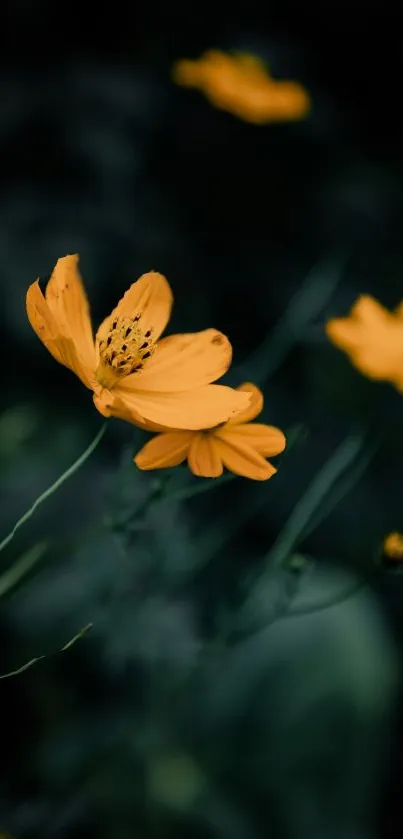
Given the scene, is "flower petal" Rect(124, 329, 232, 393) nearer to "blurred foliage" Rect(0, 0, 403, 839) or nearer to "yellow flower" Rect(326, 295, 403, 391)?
"blurred foliage" Rect(0, 0, 403, 839)

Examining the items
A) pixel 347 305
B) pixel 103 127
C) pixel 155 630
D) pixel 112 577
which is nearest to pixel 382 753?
pixel 155 630

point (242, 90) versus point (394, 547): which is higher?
point (242, 90)

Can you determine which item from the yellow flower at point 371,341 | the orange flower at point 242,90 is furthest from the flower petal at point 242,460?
the orange flower at point 242,90

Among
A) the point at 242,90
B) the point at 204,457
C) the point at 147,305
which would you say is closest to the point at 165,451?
the point at 204,457

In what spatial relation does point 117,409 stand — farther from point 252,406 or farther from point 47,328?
point 252,406

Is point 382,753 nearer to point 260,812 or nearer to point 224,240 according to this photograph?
point 260,812

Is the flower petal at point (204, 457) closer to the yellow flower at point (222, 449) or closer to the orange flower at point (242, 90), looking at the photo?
the yellow flower at point (222, 449)

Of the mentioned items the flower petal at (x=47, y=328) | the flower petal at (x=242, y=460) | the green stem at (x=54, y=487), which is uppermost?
the flower petal at (x=47, y=328)
